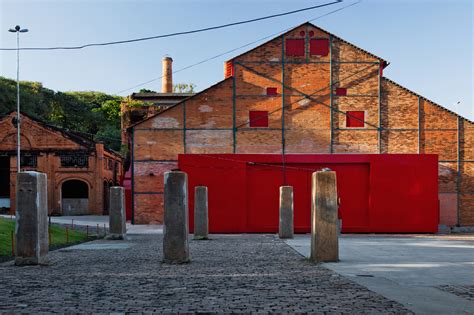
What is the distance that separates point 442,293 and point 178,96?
144 ft

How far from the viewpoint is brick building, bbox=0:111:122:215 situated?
42812 mm

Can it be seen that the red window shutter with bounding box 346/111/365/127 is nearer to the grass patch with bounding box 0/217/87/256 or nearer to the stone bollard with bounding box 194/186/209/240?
the stone bollard with bounding box 194/186/209/240

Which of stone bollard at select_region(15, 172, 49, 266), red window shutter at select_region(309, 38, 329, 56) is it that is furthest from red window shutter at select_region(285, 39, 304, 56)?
stone bollard at select_region(15, 172, 49, 266)

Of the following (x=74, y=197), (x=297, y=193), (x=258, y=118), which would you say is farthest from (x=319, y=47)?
(x=74, y=197)

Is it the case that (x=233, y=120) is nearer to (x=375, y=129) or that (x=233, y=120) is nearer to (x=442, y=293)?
(x=375, y=129)

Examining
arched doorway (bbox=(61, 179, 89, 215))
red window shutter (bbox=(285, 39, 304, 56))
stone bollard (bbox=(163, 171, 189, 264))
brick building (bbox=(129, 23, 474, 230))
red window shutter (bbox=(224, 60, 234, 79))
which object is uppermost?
red window shutter (bbox=(285, 39, 304, 56))

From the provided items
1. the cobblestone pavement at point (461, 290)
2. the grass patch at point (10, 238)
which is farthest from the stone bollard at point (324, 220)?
the grass patch at point (10, 238)

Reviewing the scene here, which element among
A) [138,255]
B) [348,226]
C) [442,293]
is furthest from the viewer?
[348,226]

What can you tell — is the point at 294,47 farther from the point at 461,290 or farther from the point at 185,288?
the point at 185,288

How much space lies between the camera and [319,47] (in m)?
29.4

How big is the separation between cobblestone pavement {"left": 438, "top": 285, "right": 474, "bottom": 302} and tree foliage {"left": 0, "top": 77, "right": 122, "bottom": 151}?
60.3m

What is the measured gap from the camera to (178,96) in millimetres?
50219

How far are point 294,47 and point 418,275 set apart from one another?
21.2m

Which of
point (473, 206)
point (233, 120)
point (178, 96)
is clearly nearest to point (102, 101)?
point (178, 96)
